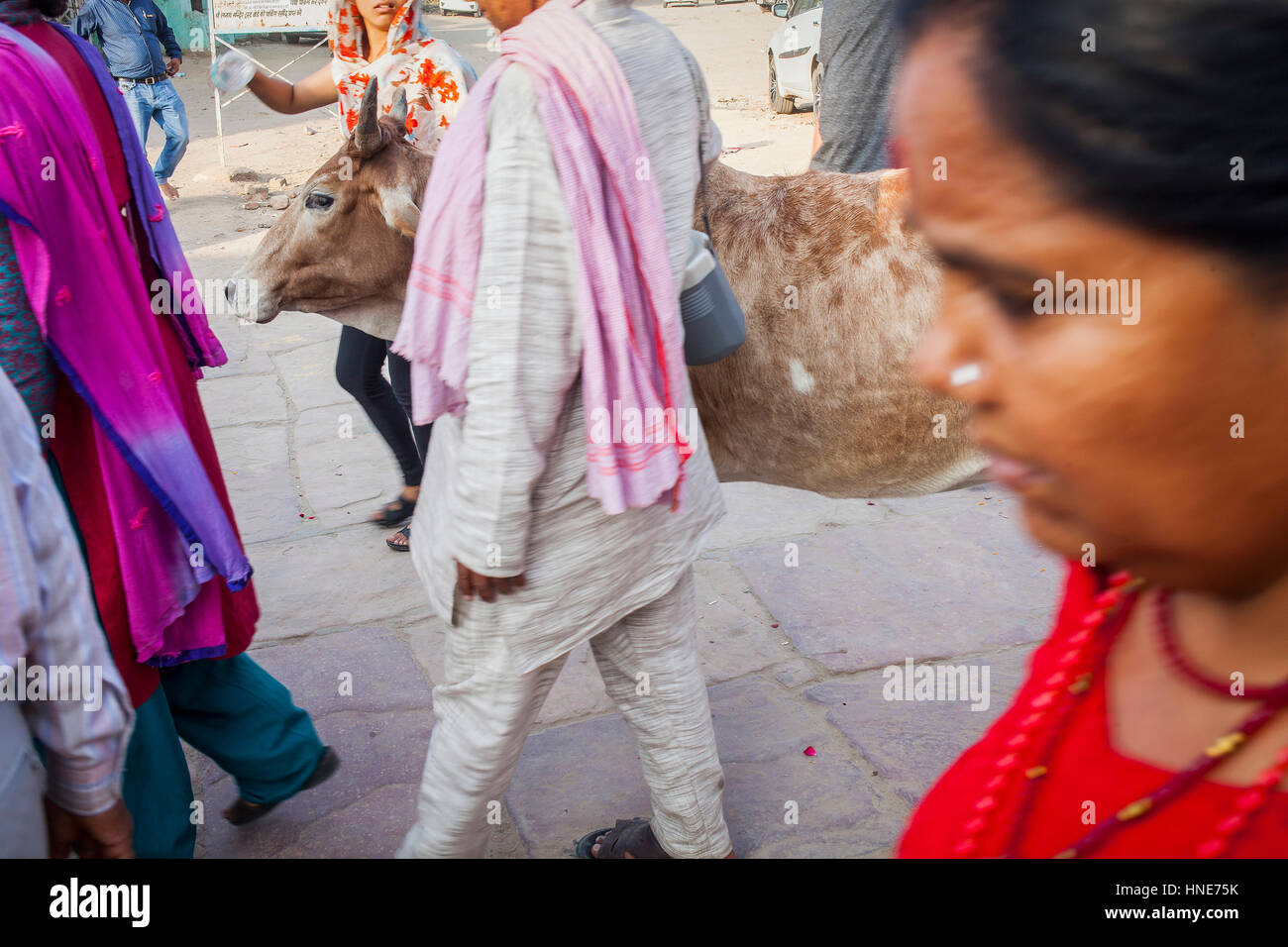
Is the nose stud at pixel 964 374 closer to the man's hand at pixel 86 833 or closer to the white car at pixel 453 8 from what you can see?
the man's hand at pixel 86 833

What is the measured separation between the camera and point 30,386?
2.18 metres

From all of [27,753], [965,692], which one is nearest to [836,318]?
[965,692]

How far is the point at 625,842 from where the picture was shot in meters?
2.70

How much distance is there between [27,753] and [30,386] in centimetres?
90

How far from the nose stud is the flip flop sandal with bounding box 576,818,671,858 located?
84.2 inches

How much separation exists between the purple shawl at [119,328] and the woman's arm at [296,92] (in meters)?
1.66

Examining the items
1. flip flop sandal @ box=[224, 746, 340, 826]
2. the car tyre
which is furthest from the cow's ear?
the car tyre

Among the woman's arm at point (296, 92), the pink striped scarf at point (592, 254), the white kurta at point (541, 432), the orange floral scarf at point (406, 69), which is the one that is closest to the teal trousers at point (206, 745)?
the white kurta at point (541, 432)

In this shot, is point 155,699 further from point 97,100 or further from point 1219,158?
point 1219,158

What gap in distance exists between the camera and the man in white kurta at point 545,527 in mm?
1901

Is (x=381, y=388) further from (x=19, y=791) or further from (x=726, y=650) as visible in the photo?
(x=19, y=791)

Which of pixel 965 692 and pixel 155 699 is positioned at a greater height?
pixel 155 699

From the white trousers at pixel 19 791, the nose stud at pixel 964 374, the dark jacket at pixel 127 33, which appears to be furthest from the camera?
the dark jacket at pixel 127 33

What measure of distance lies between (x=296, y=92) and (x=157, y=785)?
2.80 metres
